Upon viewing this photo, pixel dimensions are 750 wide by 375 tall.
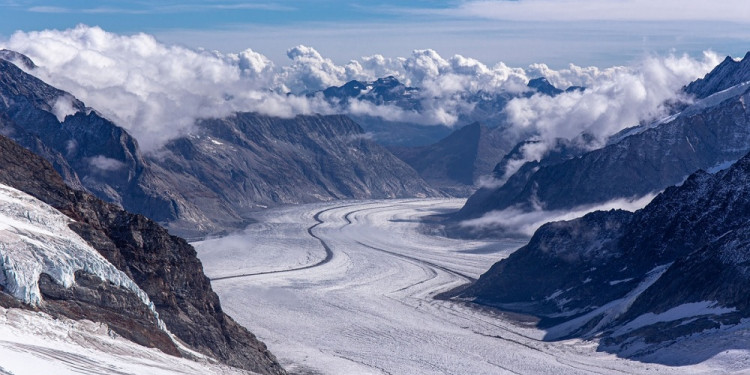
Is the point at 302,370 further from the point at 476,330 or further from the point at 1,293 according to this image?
the point at 1,293

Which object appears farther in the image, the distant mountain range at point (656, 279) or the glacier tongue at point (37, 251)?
the distant mountain range at point (656, 279)

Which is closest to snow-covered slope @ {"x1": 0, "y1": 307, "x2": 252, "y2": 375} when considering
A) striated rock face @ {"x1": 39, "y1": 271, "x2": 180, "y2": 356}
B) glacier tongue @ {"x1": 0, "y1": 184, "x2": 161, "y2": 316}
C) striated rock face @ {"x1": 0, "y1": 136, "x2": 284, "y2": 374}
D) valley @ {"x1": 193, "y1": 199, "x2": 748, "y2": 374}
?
striated rock face @ {"x1": 39, "y1": 271, "x2": 180, "y2": 356}

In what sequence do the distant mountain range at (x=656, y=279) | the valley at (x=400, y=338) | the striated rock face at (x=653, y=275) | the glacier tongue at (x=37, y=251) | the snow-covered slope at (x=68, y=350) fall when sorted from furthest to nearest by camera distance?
1. the striated rock face at (x=653, y=275)
2. the distant mountain range at (x=656, y=279)
3. the valley at (x=400, y=338)
4. the glacier tongue at (x=37, y=251)
5. the snow-covered slope at (x=68, y=350)

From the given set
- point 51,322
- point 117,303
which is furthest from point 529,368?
point 51,322

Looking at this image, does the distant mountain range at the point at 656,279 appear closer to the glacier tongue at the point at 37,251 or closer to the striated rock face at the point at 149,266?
the striated rock face at the point at 149,266

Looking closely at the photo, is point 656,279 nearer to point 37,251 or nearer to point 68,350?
point 37,251

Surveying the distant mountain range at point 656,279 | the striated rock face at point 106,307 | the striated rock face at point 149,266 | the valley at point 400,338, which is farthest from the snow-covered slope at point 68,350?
the distant mountain range at point 656,279

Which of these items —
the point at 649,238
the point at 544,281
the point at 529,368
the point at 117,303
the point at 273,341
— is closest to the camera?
the point at 117,303
